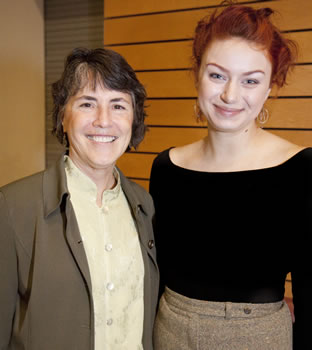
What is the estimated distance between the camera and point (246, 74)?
4.64 feet

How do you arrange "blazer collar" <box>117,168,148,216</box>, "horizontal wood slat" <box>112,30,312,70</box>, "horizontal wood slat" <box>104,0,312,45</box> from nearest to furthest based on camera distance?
1. "blazer collar" <box>117,168,148,216</box>
2. "horizontal wood slat" <box>104,0,312,45</box>
3. "horizontal wood slat" <box>112,30,312,70</box>

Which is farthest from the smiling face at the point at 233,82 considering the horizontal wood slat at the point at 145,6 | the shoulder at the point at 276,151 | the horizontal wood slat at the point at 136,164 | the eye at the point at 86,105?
the horizontal wood slat at the point at 136,164

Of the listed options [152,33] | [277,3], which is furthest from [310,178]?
[152,33]

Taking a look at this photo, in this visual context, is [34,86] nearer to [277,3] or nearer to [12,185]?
[277,3]

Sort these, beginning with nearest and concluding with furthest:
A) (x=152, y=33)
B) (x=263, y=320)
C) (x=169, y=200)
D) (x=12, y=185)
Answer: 1. (x=12, y=185)
2. (x=263, y=320)
3. (x=169, y=200)
4. (x=152, y=33)

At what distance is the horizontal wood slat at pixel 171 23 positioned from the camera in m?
2.87

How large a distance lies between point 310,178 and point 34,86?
13.8 ft

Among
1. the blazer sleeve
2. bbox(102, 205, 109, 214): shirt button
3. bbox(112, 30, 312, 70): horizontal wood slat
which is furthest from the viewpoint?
bbox(112, 30, 312, 70): horizontal wood slat

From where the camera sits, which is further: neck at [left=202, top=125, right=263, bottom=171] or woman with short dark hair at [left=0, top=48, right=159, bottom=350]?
neck at [left=202, top=125, right=263, bottom=171]

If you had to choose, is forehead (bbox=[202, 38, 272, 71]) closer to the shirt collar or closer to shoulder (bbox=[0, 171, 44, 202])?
the shirt collar

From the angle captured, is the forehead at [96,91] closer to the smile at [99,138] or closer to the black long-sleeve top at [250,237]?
the smile at [99,138]

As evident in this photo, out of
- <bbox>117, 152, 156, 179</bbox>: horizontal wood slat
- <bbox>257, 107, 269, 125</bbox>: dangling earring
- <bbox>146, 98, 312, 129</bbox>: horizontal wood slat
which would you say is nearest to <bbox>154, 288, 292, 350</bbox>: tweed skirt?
<bbox>257, 107, 269, 125</bbox>: dangling earring

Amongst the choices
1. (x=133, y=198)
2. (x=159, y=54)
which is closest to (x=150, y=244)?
(x=133, y=198)

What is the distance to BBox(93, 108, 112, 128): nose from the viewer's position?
1396 mm
